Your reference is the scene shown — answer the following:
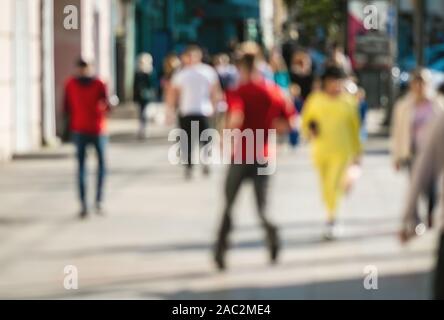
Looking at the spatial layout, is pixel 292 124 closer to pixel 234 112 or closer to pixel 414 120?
pixel 234 112

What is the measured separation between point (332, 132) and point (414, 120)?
2.53 feet

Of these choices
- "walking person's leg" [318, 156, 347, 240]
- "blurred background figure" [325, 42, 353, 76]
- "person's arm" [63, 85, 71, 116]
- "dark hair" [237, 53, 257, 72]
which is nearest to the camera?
"dark hair" [237, 53, 257, 72]

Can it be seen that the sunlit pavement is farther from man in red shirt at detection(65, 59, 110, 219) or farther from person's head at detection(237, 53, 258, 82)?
person's head at detection(237, 53, 258, 82)

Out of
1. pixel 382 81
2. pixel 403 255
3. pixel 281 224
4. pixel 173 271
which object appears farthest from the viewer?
pixel 382 81

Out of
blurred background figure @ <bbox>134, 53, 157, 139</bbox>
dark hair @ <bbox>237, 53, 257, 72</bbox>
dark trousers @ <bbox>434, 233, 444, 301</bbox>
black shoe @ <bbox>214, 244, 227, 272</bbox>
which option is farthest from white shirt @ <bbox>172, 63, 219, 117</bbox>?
dark trousers @ <bbox>434, 233, 444, 301</bbox>

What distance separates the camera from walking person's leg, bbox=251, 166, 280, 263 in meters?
11.0

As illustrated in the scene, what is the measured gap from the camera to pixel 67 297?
9.44 meters

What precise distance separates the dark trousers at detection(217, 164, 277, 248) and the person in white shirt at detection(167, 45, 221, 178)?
7431mm

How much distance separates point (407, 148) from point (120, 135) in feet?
48.8

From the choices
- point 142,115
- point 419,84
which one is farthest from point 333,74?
point 142,115

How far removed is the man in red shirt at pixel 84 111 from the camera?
14.1 m

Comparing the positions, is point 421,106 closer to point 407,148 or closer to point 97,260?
point 407,148
